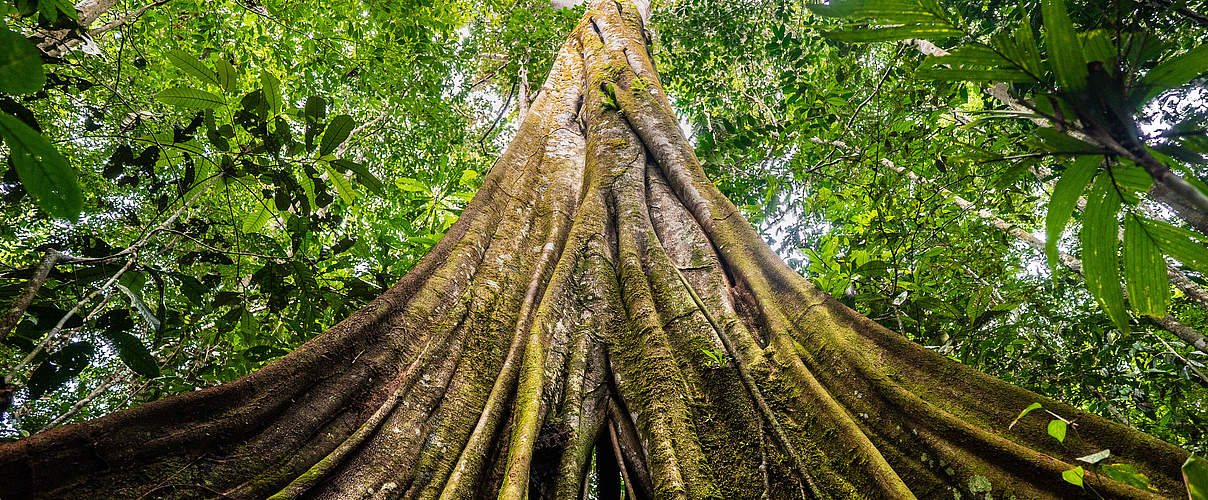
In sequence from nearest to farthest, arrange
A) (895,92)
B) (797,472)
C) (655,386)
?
(797,472)
(655,386)
(895,92)

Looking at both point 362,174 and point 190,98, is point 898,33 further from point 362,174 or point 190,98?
point 190,98

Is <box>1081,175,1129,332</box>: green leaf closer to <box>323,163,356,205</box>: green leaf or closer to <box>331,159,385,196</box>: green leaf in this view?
<box>331,159,385,196</box>: green leaf

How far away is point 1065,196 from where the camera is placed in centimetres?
63

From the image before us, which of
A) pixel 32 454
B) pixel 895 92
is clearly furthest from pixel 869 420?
pixel 895 92

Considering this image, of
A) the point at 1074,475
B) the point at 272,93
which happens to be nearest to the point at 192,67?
the point at 272,93

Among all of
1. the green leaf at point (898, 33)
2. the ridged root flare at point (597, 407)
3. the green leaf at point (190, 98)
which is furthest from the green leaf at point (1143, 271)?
the green leaf at point (190, 98)

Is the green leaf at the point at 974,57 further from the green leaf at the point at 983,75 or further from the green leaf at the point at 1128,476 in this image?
the green leaf at the point at 1128,476

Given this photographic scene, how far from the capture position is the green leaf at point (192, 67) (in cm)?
134

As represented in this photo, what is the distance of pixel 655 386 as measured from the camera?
1.49 m

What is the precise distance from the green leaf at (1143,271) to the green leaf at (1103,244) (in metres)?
0.04

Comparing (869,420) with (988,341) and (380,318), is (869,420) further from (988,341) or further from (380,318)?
(988,341)

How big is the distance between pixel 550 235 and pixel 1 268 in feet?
5.65

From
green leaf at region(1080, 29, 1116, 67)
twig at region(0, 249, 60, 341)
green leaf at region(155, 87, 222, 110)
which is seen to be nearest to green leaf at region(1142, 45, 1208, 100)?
green leaf at region(1080, 29, 1116, 67)

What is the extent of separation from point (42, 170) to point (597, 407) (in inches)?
51.5
